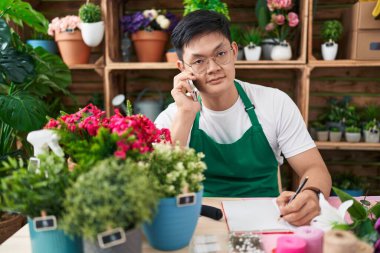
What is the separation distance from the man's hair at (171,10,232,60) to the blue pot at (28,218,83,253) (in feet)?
3.31

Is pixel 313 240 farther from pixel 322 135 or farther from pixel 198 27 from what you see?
pixel 322 135

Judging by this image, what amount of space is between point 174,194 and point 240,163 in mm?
845

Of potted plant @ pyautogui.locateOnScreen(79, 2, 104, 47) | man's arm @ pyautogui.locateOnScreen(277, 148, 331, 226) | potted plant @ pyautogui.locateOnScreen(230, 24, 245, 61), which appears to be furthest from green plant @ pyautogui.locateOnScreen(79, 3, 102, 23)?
man's arm @ pyautogui.locateOnScreen(277, 148, 331, 226)

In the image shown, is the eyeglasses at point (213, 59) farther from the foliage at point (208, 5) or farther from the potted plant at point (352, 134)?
the potted plant at point (352, 134)

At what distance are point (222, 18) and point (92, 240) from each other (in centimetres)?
120

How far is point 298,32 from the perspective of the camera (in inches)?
101

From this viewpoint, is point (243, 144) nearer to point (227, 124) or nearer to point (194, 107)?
point (227, 124)

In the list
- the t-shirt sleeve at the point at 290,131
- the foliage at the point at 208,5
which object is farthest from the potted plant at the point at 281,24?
the t-shirt sleeve at the point at 290,131

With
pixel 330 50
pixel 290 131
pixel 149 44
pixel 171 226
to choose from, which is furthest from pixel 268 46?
pixel 171 226

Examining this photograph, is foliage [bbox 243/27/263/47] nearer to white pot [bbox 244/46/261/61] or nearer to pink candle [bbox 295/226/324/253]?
white pot [bbox 244/46/261/61]

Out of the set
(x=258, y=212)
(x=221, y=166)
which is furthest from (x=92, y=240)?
(x=221, y=166)

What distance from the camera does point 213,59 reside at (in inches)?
58.6

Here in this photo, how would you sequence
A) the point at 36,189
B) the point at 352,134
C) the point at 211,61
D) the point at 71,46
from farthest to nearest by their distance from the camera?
the point at 71,46
the point at 352,134
the point at 211,61
the point at 36,189

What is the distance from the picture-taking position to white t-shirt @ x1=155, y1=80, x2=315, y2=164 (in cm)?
157
